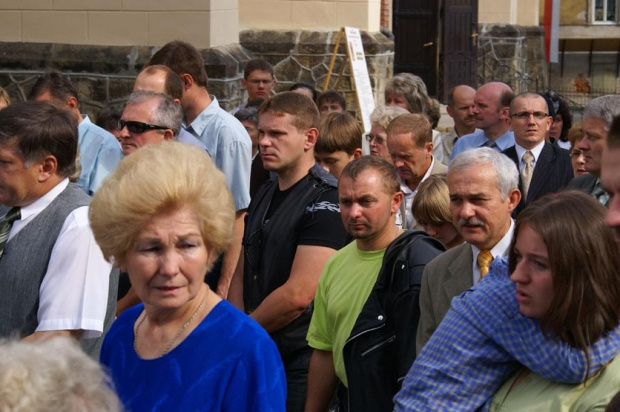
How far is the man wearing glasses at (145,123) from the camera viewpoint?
18.2ft

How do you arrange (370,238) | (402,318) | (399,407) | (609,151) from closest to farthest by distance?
(609,151)
(399,407)
(402,318)
(370,238)

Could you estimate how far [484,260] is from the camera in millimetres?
4184

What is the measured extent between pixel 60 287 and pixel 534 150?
451 cm

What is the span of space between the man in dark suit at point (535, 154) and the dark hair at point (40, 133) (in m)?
3.52

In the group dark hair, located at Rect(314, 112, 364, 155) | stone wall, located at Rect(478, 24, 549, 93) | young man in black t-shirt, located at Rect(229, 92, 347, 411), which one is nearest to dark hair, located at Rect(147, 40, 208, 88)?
dark hair, located at Rect(314, 112, 364, 155)

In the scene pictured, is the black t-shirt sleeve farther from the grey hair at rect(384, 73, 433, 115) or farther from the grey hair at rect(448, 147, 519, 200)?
the grey hair at rect(384, 73, 433, 115)

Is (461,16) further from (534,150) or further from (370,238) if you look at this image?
(370,238)

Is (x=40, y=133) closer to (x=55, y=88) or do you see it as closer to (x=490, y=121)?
(x=55, y=88)

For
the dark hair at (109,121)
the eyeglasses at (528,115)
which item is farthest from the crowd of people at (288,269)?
the dark hair at (109,121)

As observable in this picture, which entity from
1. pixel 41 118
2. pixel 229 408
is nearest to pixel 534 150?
pixel 41 118

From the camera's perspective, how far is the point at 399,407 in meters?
3.19

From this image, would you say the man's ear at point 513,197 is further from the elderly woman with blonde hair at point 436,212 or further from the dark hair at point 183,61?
the dark hair at point 183,61

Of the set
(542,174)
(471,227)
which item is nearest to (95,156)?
(471,227)

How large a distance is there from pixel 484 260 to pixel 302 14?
10809mm
